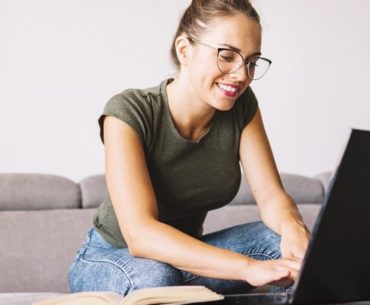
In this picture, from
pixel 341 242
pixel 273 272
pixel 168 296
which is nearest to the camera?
pixel 341 242

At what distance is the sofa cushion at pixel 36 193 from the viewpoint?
7.95 ft

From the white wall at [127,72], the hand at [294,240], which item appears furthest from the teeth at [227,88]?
the white wall at [127,72]

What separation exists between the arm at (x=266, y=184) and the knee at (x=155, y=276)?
0.28 meters

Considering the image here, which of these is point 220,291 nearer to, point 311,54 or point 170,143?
point 170,143

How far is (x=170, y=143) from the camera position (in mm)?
1719

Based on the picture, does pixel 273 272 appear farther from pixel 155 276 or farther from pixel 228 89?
pixel 228 89

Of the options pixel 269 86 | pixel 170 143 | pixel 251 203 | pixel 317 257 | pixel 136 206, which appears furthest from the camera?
pixel 269 86

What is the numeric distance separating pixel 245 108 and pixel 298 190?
992mm

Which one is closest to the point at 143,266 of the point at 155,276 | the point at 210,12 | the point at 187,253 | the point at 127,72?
the point at 155,276

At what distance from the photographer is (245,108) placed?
6.06 feet

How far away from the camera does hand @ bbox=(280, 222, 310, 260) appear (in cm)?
155

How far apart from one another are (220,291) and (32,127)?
4.60ft

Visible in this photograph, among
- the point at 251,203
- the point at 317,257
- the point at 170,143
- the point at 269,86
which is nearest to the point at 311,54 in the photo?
the point at 269,86

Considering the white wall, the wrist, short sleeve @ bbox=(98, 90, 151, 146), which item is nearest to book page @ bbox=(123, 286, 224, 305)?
the wrist
